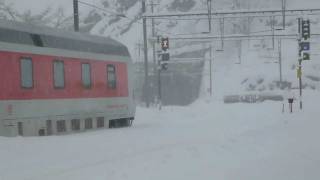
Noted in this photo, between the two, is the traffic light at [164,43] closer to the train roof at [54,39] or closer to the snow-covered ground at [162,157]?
the train roof at [54,39]

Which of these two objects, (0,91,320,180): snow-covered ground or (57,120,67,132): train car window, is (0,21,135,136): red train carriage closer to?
(57,120,67,132): train car window

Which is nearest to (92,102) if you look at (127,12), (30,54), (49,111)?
(49,111)

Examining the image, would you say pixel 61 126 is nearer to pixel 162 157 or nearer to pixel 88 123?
pixel 88 123

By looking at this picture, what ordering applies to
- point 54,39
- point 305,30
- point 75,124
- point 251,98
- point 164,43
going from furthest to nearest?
point 251,98 < point 164,43 < point 305,30 < point 75,124 < point 54,39

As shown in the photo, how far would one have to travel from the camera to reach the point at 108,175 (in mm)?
12125

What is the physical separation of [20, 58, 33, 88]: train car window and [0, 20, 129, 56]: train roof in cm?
63

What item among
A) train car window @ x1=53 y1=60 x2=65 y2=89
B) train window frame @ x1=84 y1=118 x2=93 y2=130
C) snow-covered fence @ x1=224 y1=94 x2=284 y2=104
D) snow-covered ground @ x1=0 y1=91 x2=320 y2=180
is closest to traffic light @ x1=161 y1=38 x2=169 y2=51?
train window frame @ x1=84 y1=118 x2=93 y2=130

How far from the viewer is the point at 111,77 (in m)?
27.2

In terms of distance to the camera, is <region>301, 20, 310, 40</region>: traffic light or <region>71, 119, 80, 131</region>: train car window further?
<region>301, 20, 310, 40</region>: traffic light

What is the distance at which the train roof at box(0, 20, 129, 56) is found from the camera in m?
20.6

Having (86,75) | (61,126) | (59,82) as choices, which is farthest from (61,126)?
(86,75)

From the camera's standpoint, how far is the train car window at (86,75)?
979 inches

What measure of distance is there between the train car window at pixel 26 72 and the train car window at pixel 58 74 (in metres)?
1.53

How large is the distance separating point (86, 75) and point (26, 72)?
4.14 meters
